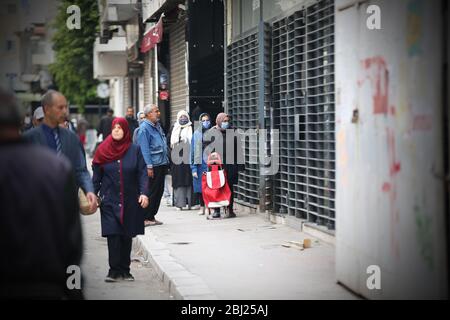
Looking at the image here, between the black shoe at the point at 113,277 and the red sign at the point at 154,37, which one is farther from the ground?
the red sign at the point at 154,37

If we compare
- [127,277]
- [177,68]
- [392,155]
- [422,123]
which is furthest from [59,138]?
[177,68]

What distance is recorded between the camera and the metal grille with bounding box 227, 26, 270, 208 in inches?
690

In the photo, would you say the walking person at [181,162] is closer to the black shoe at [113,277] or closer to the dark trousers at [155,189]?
the dark trousers at [155,189]

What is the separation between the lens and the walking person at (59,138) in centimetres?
845

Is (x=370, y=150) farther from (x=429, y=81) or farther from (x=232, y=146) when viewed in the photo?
(x=232, y=146)

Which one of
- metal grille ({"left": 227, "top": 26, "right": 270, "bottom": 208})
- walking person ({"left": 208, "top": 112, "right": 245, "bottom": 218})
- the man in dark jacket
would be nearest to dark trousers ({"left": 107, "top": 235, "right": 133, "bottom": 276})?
the man in dark jacket

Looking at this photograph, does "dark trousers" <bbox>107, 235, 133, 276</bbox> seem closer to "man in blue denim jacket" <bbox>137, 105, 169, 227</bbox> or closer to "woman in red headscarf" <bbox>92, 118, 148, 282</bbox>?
"woman in red headscarf" <bbox>92, 118, 148, 282</bbox>

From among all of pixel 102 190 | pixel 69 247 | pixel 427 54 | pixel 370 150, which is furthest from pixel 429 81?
pixel 102 190

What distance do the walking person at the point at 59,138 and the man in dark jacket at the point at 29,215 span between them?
365 centimetres

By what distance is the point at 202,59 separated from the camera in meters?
20.9

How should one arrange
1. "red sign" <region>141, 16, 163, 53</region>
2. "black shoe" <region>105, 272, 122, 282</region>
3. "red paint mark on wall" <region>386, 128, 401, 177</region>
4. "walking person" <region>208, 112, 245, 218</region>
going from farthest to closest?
"red sign" <region>141, 16, 163, 53</region> → "walking person" <region>208, 112, 245, 218</region> → "black shoe" <region>105, 272, 122, 282</region> → "red paint mark on wall" <region>386, 128, 401, 177</region>

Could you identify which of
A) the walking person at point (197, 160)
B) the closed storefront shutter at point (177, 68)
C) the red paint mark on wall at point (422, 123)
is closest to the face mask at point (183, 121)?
the walking person at point (197, 160)

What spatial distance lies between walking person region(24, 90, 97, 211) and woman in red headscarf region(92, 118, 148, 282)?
156 centimetres
